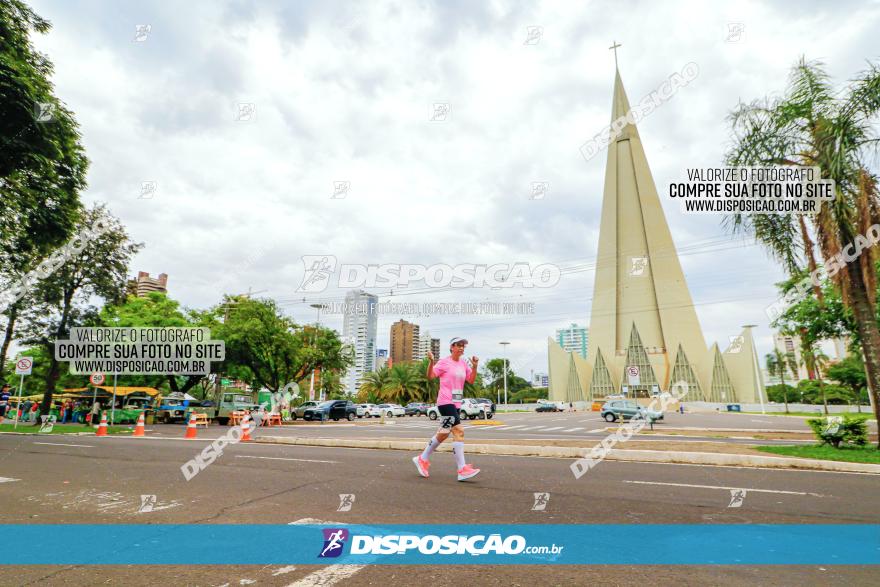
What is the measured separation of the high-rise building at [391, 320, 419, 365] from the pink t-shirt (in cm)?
10675

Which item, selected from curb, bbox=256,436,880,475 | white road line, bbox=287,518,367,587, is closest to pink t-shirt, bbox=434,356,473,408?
white road line, bbox=287,518,367,587

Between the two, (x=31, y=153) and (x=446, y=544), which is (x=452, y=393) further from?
(x=31, y=153)

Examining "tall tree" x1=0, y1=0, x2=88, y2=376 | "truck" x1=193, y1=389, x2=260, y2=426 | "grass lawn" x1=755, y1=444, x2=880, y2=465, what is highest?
"tall tree" x1=0, y1=0, x2=88, y2=376

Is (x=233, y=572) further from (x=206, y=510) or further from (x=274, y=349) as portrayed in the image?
(x=274, y=349)

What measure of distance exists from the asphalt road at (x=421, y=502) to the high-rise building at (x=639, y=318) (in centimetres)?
6747

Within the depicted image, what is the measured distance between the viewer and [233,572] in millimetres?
3295

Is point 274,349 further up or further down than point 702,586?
further up

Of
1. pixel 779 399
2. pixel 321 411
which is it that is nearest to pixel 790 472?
pixel 321 411

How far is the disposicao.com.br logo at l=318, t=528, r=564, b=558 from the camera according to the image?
3.71 m

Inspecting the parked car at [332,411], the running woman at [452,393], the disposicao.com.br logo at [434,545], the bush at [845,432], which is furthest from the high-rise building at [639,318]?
the disposicao.com.br logo at [434,545]

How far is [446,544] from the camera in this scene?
12.7 feet

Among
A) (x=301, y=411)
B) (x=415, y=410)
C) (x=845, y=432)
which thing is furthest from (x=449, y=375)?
(x=415, y=410)

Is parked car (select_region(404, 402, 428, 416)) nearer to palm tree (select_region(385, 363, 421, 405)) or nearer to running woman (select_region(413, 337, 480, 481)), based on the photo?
palm tree (select_region(385, 363, 421, 405))

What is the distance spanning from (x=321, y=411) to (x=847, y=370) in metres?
59.8
